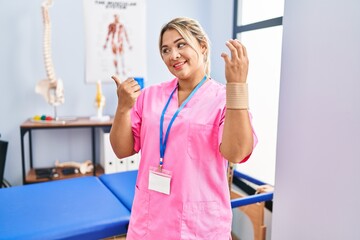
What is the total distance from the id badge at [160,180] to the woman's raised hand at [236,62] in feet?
1.15

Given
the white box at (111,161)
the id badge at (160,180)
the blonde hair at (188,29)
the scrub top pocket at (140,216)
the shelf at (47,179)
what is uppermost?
the blonde hair at (188,29)

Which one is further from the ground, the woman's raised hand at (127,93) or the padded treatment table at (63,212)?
the woman's raised hand at (127,93)

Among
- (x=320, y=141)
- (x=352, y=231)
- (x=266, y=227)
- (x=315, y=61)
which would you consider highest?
(x=315, y=61)

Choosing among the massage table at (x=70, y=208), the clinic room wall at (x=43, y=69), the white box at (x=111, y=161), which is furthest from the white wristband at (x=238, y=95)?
the clinic room wall at (x=43, y=69)

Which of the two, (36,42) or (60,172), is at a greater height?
(36,42)

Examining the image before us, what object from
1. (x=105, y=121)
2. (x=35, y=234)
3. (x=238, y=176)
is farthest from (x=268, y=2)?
(x=35, y=234)

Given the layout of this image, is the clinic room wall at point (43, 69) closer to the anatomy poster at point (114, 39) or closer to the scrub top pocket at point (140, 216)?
the anatomy poster at point (114, 39)

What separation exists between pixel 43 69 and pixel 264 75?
1.82 meters

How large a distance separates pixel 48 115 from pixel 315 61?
245 cm

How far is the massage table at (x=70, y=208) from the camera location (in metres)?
1.20

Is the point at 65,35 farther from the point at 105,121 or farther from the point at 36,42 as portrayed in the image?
the point at 105,121

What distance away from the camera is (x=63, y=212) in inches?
57.6

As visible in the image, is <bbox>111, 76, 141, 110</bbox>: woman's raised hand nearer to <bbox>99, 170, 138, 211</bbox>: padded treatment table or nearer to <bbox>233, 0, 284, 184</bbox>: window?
<bbox>99, 170, 138, 211</bbox>: padded treatment table

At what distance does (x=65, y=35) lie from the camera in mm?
2752
